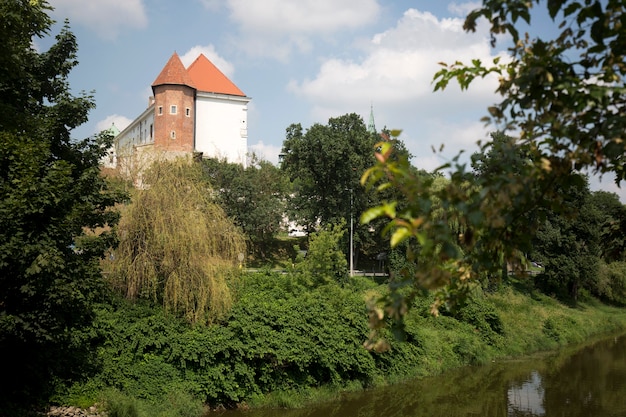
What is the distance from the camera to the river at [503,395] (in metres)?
15.5

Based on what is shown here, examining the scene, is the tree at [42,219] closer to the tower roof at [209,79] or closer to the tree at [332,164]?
the tree at [332,164]

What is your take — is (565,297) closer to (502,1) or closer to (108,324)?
(108,324)

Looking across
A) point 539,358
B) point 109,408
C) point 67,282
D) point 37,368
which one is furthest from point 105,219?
point 539,358

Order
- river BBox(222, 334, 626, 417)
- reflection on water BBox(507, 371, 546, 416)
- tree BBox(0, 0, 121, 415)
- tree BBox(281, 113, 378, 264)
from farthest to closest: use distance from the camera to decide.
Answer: tree BBox(281, 113, 378, 264), reflection on water BBox(507, 371, 546, 416), river BBox(222, 334, 626, 417), tree BBox(0, 0, 121, 415)

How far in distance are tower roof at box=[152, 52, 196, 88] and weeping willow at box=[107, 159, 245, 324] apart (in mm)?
31765

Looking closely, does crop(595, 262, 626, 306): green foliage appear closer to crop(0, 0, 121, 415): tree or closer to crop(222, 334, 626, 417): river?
crop(222, 334, 626, 417): river

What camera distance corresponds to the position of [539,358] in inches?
936

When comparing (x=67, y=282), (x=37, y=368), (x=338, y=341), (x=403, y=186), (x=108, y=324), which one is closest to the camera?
(x=403, y=186)

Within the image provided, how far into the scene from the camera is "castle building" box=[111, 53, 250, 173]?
4616 centimetres

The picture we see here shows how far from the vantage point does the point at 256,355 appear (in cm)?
1489

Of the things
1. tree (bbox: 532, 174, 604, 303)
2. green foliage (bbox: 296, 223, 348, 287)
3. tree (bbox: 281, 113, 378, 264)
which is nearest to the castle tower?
tree (bbox: 281, 113, 378, 264)

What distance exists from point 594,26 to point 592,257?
35501 mm

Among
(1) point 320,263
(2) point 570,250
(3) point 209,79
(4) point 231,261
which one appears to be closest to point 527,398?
(1) point 320,263

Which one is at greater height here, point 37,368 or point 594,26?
point 594,26
